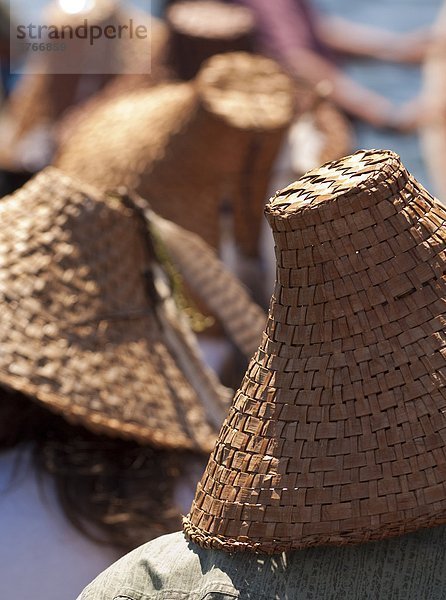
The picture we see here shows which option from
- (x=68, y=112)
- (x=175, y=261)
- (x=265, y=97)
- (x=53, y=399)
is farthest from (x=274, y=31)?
(x=53, y=399)

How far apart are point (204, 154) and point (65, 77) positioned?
1831 millimetres

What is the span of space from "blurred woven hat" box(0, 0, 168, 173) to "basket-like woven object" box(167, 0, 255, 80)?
0.24 feet

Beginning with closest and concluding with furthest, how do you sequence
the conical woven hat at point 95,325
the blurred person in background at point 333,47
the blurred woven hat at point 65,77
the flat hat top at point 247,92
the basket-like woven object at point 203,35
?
the conical woven hat at point 95,325, the flat hat top at point 247,92, the basket-like woven object at point 203,35, the blurred woven hat at point 65,77, the blurred person in background at point 333,47

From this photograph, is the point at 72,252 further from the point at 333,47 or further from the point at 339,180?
the point at 333,47

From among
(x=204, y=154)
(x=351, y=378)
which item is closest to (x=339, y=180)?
(x=351, y=378)

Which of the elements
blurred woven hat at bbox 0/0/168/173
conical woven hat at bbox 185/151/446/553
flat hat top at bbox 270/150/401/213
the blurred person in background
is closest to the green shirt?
conical woven hat at bbox 185/151/446/553

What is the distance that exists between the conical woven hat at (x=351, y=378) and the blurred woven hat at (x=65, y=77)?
2.55 meters

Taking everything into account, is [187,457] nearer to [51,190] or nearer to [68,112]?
[51,190]

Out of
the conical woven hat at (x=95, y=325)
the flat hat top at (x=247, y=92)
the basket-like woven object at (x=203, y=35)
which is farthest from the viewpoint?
the basket-like woven object at (x=203, y=35)

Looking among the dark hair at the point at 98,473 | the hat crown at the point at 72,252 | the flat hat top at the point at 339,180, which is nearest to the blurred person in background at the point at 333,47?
the hat crown at the point at 72,252

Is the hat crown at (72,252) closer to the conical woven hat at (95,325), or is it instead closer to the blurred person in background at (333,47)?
the conical woven hat at (95,325)

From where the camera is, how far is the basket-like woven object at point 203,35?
10.3ft

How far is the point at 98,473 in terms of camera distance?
1335mm

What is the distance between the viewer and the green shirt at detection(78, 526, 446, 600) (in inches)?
32.5
